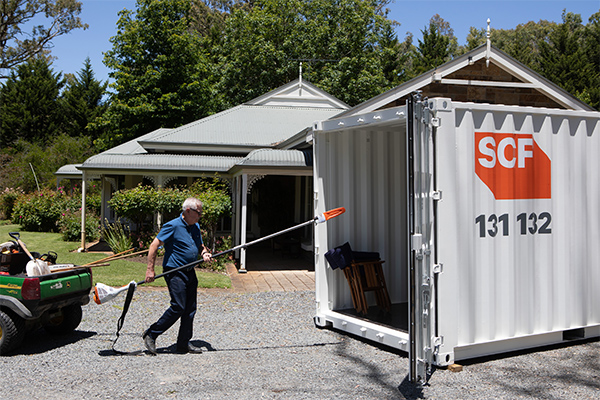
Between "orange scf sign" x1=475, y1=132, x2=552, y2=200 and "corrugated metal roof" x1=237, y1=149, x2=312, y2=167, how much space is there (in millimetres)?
7034

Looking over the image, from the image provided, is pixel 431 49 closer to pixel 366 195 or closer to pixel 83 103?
pixel 83 103

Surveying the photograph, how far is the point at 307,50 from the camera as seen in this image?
32.2m

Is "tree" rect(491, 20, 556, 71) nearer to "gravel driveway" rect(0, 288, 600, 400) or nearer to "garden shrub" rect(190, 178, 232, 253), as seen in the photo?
"garden shrub" rect(190, 178, 232, 253)

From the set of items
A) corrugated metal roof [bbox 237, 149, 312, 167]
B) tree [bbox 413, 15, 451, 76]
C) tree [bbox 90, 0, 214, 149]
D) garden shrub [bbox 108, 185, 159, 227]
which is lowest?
garden shrub [bbox 108, 185, 159, 227]

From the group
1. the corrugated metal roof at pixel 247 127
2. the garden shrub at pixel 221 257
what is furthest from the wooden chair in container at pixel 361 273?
the corrugated metal roof at pixel 247 127

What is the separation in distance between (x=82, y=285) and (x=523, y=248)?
513 centimetres

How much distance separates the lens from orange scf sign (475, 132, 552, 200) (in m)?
Answer: 5.72

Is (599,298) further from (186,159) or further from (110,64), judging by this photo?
(110,64)

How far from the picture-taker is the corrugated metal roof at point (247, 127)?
56.6 feet

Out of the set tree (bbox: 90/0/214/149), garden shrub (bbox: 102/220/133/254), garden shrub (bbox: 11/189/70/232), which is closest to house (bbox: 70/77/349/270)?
garden shrub (bbox: 102/220/133/254)

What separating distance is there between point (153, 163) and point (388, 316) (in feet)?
31.2

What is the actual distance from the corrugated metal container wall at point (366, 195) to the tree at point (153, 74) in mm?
22525

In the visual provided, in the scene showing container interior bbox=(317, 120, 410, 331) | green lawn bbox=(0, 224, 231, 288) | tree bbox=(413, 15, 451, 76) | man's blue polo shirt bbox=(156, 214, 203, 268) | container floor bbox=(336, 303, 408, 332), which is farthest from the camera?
tree bbox=(413, 15, 451, 76)

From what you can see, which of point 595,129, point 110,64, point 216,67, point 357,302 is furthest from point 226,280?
point 216,67
